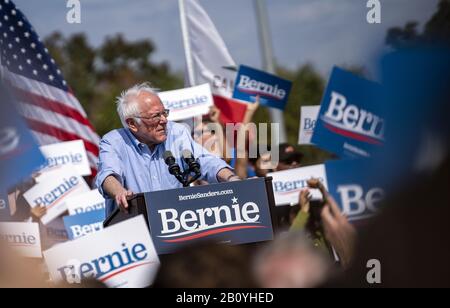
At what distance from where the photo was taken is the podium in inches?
174

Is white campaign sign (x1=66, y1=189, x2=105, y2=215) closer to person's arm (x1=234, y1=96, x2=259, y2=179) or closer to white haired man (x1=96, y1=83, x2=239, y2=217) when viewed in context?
person's arm (x1=234, y1=96, x2=259, y2=179)

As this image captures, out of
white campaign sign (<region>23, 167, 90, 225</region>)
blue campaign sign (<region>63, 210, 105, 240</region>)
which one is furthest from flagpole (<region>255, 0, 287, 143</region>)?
blue campaign sign (<region>63, 210, 105, 240</region>)

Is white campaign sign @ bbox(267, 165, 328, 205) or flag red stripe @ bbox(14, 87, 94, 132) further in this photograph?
flag red stripe @ bbox(14, 87, 94, 132)

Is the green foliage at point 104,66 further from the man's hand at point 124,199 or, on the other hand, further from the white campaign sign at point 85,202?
the man's hand at point 124,199

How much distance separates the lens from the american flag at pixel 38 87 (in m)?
8.61

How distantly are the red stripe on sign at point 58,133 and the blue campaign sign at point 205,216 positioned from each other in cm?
475

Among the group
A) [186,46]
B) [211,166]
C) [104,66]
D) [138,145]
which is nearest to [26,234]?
[138,145]

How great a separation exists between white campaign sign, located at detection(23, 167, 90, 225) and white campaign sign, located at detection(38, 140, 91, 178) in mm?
108

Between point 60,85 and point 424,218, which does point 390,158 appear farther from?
point 60,85

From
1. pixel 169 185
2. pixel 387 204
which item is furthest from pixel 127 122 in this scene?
pixel 387 204

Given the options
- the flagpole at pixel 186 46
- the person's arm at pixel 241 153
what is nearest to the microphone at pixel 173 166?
the person's arm at pixel 241 153

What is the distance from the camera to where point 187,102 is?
8695 millimetres

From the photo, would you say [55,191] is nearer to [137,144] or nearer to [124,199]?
[137,144]

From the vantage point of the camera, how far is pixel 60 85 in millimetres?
9367
